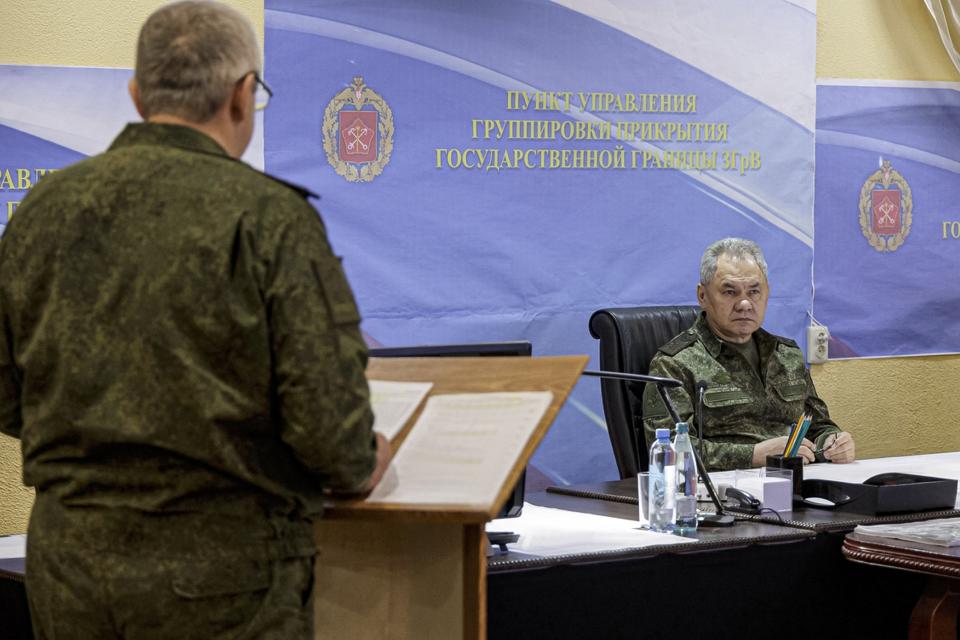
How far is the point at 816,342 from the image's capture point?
512cm

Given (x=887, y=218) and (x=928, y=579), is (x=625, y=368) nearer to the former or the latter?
(x=928, y=579)

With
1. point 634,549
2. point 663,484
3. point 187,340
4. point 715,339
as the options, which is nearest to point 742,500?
point 663,484

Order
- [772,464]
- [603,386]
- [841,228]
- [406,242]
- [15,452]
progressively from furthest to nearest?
1. [841,228]
2. [406,242]
3. [603,386]
4. [15,452]
5. [772,464]

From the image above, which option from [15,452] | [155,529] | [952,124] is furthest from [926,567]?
[952,124]

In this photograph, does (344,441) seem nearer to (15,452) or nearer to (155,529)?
(155,529)

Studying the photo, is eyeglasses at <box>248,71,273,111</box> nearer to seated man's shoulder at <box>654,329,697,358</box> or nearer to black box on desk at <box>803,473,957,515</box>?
black box on desk at <box>803,473,957,515</box>

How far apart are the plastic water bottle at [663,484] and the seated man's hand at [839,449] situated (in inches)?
44.8

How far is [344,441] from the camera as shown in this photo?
155 centimetres

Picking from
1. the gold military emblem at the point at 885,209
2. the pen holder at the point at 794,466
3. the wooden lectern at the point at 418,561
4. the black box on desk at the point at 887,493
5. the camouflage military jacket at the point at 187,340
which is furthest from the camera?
the gold military emblem at the point at 885,209

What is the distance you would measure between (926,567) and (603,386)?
139 cm

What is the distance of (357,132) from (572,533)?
1.75 meters

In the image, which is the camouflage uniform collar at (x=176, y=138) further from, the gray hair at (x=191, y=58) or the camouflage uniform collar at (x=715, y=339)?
the camouflage uniform collar at (x=715, y=339)

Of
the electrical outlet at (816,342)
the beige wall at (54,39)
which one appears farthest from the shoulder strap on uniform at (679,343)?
the beige wall at (54,39)

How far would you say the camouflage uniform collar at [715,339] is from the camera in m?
3.94
